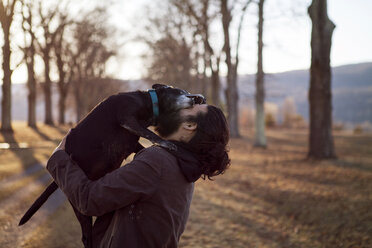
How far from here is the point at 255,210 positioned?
7.46 metres

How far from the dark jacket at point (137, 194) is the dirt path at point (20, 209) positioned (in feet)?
11.4

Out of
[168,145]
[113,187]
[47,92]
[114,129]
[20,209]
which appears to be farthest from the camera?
[47,92]

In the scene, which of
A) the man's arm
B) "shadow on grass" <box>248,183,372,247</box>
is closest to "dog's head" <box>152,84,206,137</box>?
the man's arm

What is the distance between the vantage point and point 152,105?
2488mm

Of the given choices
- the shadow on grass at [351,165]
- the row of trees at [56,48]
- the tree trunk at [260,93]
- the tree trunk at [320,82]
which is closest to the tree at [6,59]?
Result: the row of trees at [56,48]

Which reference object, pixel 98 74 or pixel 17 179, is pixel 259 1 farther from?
pixel 98 74

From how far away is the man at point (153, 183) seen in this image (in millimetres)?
1859

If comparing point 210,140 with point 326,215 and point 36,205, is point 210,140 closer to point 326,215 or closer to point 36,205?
point 36,205

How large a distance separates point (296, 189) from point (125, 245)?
7427 millimetres

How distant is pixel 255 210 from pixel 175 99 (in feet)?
18.7

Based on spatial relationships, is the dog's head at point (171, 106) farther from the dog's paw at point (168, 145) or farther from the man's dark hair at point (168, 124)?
the dog's paw at point (168, 145)

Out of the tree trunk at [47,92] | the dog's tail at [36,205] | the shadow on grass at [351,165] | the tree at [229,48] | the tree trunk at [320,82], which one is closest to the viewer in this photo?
the dog's tail at [36,205]

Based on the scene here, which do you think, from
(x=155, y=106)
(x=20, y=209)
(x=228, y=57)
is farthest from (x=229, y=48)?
(x=155, y=106)

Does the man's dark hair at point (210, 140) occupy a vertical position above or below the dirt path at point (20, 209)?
above
